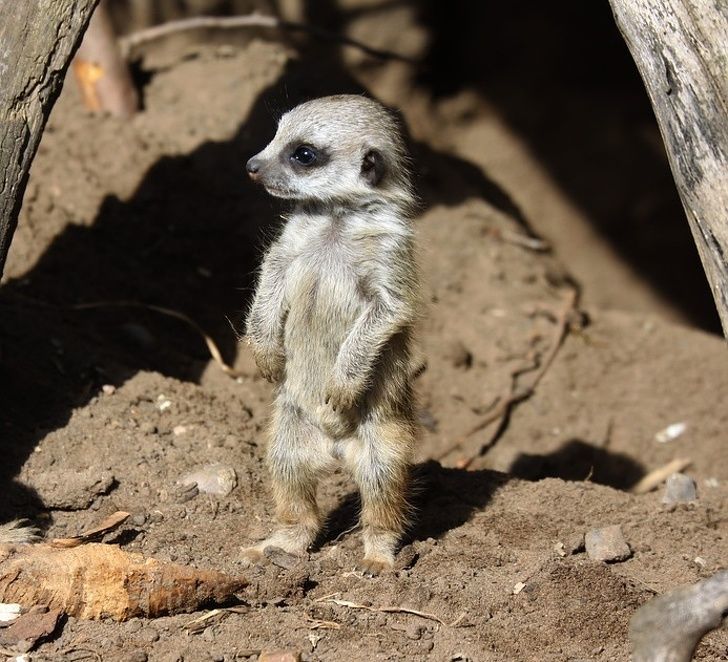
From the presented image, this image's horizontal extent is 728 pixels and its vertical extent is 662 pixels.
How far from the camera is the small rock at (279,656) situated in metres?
2.97

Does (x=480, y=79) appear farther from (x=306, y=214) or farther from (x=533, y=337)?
(x=306, y=214)

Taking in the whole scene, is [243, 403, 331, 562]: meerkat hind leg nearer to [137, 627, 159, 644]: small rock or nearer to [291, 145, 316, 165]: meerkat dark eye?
[137, 627, 159, 644]: small rock

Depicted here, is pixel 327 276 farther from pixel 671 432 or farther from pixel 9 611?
pixel 671 432

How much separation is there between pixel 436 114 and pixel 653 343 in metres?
2.99

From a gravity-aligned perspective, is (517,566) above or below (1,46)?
below

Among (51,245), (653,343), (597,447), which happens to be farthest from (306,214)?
(653,343)

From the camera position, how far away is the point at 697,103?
320cm

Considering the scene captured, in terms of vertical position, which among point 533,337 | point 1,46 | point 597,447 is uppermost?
point 1,46

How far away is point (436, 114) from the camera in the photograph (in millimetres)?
8398

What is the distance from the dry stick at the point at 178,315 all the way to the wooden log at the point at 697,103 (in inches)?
102

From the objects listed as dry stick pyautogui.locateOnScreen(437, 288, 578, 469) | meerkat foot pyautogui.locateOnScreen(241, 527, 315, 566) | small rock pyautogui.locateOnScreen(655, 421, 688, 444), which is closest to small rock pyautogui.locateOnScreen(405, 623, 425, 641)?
Result: meerkat foot pyautogui.locateOnScreen(241, 527, 315, 566)

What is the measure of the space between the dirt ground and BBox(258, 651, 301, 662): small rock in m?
0.06

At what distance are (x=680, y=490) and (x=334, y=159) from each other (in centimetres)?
217

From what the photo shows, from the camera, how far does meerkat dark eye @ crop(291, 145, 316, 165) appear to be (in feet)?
12.3
